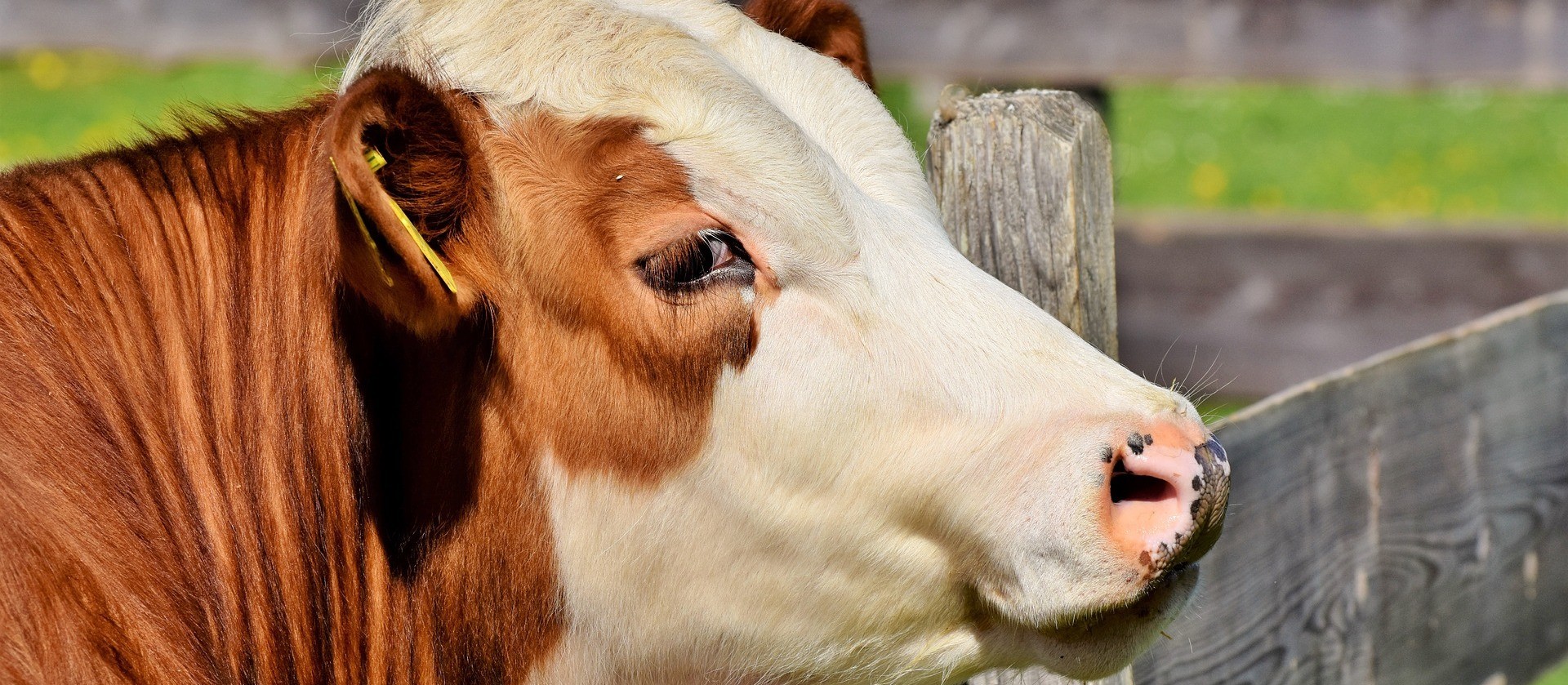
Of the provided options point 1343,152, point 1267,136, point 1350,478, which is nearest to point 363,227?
point 1350,478

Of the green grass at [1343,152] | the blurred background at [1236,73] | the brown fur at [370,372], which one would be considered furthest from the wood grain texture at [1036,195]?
the green grass at [1343,152]

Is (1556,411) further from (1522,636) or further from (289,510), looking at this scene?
(289,510)

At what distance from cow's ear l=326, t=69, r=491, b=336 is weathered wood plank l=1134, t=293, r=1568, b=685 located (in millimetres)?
1303

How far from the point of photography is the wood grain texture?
2.38 m

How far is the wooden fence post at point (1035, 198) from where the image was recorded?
7.79ft

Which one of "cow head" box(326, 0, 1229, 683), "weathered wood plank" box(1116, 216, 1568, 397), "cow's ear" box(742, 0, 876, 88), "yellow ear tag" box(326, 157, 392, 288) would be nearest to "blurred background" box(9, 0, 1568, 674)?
"weathered wood plank" box(1116, 216, 1568, 397)

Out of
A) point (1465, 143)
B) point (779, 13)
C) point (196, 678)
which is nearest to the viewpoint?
point (196, 678)

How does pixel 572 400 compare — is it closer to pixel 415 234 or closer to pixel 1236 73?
pixel 415 234

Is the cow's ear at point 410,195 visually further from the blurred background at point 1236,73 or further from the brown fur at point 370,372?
the blurred background at point 1236,73

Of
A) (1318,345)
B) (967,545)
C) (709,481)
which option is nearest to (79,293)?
(709,481)

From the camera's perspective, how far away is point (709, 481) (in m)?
1.96

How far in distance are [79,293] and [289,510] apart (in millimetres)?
377

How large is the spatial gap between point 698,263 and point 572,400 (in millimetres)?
243

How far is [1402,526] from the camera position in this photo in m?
3.23
